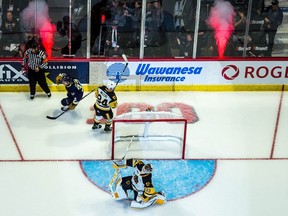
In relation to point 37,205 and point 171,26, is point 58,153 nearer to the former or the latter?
point 37,205

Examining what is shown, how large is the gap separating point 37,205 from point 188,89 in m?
4.02

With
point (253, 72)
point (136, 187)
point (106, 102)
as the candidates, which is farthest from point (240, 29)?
point (136, 187)

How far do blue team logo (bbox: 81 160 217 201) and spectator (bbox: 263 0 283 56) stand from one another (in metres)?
3.09

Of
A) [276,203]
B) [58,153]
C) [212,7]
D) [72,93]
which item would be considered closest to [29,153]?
[58,153]

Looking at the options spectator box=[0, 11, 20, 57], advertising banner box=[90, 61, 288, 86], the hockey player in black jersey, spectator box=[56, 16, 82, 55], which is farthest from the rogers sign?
spectator box=[0, 11, 20, 57]

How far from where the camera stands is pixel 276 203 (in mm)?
7246

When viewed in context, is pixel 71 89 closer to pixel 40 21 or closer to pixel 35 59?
pixel 35 59

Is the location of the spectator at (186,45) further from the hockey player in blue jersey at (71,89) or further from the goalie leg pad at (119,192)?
the goalie leg pad at (119,192)

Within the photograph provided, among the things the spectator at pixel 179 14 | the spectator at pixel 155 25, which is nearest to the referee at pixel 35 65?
the spectator at pixel 155 25

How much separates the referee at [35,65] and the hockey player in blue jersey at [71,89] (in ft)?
1.92

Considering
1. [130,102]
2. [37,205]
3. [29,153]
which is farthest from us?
[130,102]

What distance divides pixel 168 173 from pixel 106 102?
1.32 m

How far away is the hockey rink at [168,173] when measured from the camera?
7086mm

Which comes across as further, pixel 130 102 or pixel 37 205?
pixel 130 102
